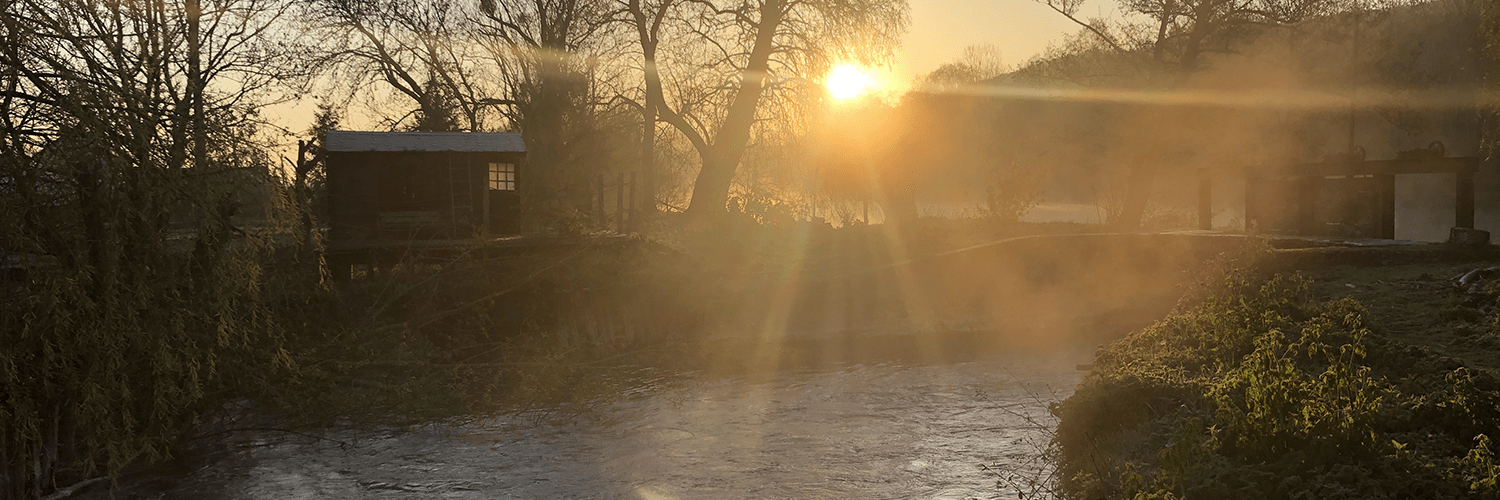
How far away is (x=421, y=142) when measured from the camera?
20.4m

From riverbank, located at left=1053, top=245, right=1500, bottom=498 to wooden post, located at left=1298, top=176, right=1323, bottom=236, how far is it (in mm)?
10719

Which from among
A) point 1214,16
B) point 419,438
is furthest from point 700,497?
point 1214,16

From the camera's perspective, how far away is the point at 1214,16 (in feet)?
95.8

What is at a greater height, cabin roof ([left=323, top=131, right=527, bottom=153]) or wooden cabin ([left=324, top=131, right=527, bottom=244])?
cabin roof ([left=323, top=131, right=527, bottom=153])

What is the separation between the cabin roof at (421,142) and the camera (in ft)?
64.6

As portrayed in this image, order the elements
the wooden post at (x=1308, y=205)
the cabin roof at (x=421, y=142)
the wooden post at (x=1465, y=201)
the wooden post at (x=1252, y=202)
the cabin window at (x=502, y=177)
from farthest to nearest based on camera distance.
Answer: the wooden post at (x=1252, y=202), the cabin window at (x=502, y=177), the wooden post at (x=1308, y=205), the cabin roof at (x=421, y=142), the wooden post at (x=1465, y=201)

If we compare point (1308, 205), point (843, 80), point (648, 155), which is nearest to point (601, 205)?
point (843, 80)

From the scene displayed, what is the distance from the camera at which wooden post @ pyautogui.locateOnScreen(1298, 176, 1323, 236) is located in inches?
854

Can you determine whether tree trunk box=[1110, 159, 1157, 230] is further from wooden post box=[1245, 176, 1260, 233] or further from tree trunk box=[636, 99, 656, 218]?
tree trunk box=[636, 99, 656, 218]

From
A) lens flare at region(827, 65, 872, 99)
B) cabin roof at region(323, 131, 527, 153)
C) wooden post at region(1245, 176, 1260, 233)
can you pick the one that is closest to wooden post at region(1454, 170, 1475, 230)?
wooden post at region(1245, 176, 1260, 233)

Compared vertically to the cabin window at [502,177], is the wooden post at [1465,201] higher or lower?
lower

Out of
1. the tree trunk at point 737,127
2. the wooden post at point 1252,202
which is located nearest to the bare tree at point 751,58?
the tree trunk at point 737,127

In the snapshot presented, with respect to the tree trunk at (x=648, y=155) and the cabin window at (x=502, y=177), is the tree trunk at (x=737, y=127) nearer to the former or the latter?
the tree trunk at (x=648, y=155)

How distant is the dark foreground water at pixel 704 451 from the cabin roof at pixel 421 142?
7.92 metres
